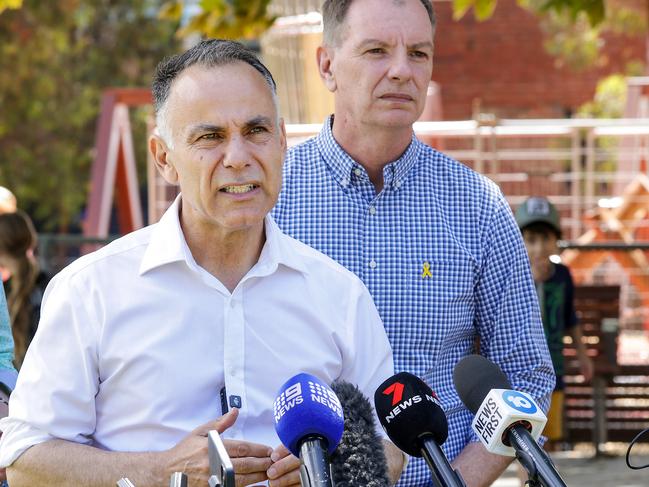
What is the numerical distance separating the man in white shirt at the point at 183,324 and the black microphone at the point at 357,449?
15.3 inches

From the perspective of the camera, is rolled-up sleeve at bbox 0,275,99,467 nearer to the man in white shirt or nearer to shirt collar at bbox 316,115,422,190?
the man in white shirt

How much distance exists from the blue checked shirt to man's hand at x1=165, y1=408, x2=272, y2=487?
132 cm

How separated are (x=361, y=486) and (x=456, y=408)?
1594 mm

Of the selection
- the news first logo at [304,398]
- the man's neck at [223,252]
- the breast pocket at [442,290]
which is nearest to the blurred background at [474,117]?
the breast pocket at [442,290]

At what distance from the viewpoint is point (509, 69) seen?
30.2 metres

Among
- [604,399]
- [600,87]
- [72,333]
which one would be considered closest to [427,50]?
[72,333]

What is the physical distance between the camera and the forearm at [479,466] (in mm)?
4367

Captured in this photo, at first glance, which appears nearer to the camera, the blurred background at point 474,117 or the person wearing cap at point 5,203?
the person wearing cap at point 5,203

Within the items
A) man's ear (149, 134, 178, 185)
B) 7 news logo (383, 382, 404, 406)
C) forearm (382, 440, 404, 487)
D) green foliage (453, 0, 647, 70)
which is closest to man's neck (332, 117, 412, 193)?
man's ear (149, 134, 178, 185)

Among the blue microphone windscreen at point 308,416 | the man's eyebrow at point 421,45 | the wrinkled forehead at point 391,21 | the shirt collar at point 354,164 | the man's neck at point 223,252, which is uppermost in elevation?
the wrinkled forehead at point 391,21

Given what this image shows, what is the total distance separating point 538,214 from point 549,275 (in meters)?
0.45

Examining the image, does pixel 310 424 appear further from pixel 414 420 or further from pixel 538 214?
pixel 538 214

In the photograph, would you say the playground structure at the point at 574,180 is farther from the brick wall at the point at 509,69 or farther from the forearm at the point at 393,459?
the brick wall at the point at 509,69

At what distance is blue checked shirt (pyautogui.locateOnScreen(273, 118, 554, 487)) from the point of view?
451 cm
